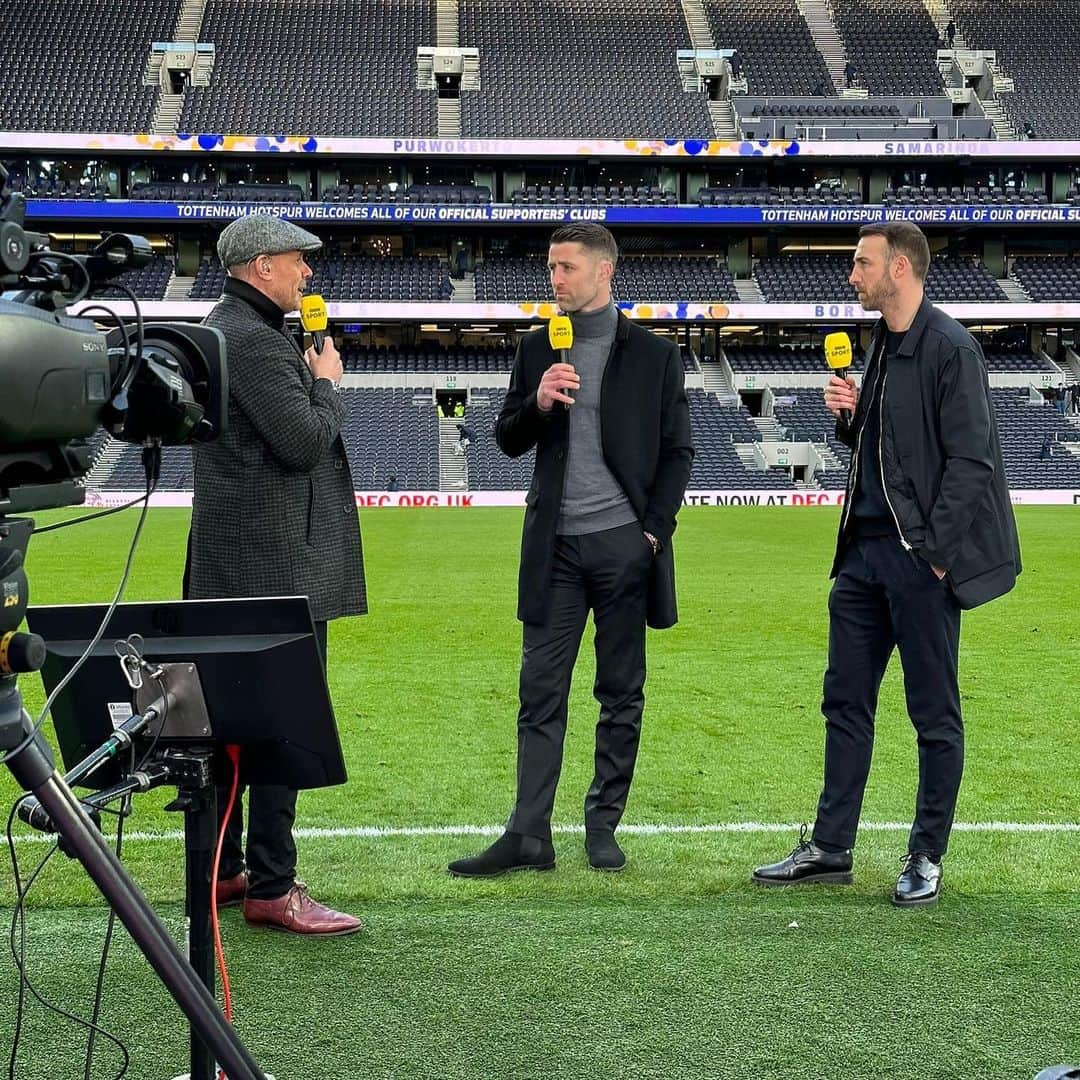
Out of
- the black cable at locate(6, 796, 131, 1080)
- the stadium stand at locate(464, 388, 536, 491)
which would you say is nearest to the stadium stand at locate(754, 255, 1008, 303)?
the stadium stand at locate(464, 388, 536, 491)

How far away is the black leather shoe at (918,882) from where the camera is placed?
163 inches

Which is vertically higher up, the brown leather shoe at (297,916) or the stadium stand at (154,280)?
the stadium stand at (154,280)

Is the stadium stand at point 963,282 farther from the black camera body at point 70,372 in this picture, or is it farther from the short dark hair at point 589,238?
the black camera body at point 70,372

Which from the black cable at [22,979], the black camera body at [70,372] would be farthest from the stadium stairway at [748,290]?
the black camera body at [70,372]

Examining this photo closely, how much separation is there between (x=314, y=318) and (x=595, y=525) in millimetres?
1220

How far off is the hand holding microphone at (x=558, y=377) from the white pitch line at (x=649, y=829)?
1.75m

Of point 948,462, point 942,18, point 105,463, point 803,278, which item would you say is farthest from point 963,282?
point 948,462

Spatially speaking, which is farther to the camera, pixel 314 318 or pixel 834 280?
pixel 834 280

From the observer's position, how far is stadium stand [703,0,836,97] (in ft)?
148

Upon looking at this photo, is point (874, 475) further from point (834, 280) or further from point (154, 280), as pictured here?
point (154, 280)

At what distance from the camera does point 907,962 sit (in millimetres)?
3637

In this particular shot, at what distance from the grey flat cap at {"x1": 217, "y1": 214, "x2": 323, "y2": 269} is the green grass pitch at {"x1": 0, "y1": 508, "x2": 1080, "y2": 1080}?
2.03 m

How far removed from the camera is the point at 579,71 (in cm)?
4553

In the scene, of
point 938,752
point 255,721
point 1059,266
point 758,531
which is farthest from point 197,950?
point 1059,266
